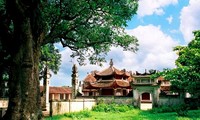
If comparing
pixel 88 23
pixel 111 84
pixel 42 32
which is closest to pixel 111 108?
pixel 111 84

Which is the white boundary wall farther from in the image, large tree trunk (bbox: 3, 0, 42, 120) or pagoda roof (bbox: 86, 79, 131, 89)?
large tree trunk (bbox: 3, 0, 42, 120)

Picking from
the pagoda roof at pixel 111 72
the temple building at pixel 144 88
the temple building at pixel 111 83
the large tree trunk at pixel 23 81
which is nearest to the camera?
the large tree trunk at pixel 23 81

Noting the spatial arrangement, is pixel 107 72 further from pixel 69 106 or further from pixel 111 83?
pixel 69 106

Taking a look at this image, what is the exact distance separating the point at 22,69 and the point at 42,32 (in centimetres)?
153

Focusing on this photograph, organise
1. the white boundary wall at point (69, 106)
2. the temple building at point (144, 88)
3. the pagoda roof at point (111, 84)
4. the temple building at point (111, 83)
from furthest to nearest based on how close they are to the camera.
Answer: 1. the temple building at point (111, 83)
2. the pagoda roof at point (111, 84)
3. the temple building at point (144, 88)
4. the white boundary wall at point (69, 106)

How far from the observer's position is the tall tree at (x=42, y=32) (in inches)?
370

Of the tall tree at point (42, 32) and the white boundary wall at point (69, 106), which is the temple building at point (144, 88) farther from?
the tall tree at point (42, 32)

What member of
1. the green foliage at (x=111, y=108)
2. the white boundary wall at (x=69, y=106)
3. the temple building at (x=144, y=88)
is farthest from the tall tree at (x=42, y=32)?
the temple building at (x=144, y=88)

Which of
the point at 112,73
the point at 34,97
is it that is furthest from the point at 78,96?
the point at 34,97

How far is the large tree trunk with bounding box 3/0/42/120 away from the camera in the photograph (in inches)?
365

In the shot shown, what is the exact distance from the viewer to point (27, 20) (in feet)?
31.1

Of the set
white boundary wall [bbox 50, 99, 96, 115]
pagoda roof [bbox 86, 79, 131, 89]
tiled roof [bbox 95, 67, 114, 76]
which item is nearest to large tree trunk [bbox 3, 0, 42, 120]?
white boundary wall [bbox 50, 99, 96, 115]

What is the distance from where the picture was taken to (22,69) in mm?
9414

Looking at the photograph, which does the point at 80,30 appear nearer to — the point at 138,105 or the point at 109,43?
the point at 109,43
